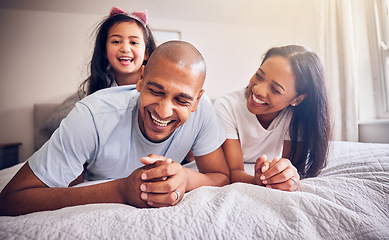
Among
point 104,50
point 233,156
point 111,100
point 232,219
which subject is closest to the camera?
point 232,219

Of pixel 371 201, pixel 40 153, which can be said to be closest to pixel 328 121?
pixel 371 201

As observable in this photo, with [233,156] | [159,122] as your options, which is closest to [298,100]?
[233,156]

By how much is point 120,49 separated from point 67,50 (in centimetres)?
87

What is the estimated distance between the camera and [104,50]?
3.44ft

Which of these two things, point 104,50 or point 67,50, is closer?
point 104,50

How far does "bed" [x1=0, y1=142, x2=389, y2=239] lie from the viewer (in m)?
0.36

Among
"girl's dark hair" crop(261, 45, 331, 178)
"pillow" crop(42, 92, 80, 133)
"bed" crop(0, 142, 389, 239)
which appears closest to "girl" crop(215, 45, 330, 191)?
"girl's dark hair" crop(261, 45, 331, 178)

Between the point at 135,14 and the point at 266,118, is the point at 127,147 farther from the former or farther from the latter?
the point at 135,14

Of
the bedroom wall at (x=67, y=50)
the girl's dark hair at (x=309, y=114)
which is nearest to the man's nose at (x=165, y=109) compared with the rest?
the girl's dark hair at (x=309, y=114)

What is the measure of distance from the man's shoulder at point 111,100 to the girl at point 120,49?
298 mm

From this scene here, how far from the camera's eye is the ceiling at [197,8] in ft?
3.84

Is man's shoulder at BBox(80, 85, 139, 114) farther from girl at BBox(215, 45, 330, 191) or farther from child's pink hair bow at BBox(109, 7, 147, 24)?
child's pink hair bow at BBox(109, 7, 147, 24)

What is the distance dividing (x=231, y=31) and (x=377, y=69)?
4.21 feet

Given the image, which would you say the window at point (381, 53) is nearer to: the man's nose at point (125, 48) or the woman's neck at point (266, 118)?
the woman's neck at point (266, 118)
